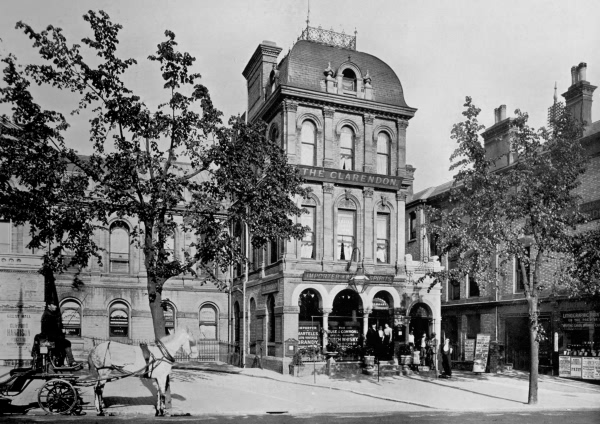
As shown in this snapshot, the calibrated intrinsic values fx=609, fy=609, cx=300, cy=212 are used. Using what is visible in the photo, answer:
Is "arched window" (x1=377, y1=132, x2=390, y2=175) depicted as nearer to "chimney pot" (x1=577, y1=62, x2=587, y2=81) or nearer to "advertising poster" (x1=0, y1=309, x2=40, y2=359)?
"chimney pot" (x1=577, y1=62, x2=587, y2=81)

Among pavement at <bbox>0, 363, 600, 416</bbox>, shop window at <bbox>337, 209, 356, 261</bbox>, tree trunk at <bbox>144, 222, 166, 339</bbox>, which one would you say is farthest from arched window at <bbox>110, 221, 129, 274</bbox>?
tree trunk at <bbox>144, 222, 166, 339</bbox>

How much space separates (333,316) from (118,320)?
13.5 metres

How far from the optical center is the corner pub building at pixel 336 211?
27.7 metres

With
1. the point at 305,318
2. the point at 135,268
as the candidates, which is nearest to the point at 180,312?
the point at 135,268

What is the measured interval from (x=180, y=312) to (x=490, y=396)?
20316 millimetres

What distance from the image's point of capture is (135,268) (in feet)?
115

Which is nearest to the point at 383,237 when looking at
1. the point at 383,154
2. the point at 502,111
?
the point at 383,154

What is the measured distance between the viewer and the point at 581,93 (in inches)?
1190

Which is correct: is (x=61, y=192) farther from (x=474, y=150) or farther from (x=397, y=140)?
(x=397, y=140)

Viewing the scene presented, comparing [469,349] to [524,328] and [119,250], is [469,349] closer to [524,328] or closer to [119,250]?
[524,328]

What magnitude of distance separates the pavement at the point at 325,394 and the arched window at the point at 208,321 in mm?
8908

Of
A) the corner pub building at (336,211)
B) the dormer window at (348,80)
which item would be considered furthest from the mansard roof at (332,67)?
the dormer window at (348,80)

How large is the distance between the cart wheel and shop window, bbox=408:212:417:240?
109ft

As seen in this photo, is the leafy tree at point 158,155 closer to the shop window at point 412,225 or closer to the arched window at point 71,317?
the arched window at point 71,317
